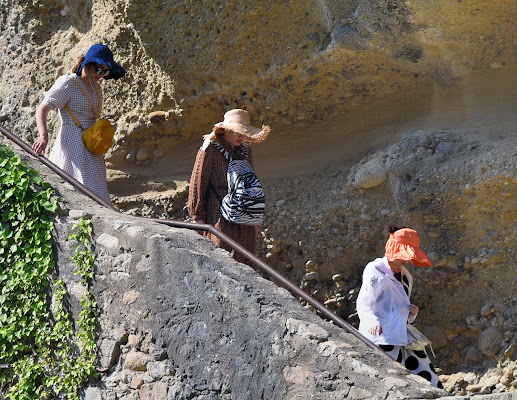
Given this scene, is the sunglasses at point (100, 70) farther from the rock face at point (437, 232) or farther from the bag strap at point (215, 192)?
the rock face at point (437, 232)

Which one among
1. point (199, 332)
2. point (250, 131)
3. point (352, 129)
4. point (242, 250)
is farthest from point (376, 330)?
point (352, 129)

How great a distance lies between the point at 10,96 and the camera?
30.7ft

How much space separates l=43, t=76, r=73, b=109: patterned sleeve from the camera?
5891 millimetres

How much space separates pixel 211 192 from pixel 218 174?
13cm

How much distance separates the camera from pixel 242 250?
448cm

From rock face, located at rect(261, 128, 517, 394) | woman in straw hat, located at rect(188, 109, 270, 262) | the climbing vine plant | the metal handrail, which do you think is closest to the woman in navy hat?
the metal handrail

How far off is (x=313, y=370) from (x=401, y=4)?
4.00m

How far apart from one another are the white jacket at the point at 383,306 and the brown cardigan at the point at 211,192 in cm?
86

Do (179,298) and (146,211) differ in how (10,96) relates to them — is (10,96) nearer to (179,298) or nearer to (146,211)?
(146,211)

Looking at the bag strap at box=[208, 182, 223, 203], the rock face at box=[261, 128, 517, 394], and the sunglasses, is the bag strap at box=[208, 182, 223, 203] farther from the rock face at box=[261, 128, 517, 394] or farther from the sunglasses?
the rock face at box=[261, 128, 517, 394]

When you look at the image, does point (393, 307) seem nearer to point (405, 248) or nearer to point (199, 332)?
point (405, 248)

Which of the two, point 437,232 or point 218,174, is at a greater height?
point 218,174

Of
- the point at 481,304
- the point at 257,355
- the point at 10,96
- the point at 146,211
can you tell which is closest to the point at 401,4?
the point at 481,304

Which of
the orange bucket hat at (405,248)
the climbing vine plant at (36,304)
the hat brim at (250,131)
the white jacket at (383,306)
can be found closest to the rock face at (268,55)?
the hat brim at (250,131)
